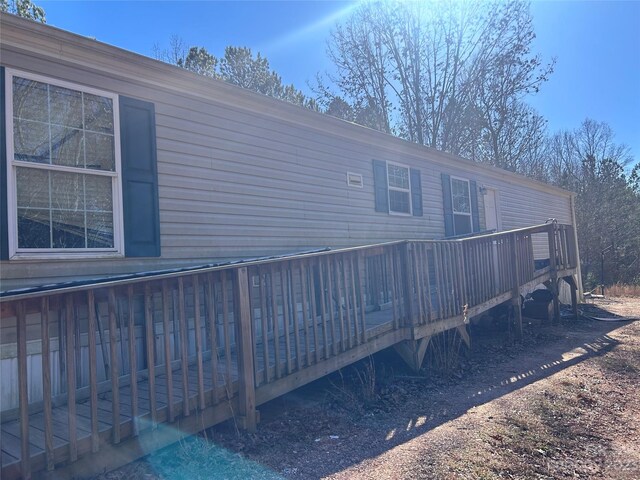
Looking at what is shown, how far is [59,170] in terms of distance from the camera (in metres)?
4.04

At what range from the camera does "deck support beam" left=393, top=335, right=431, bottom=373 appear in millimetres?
5070

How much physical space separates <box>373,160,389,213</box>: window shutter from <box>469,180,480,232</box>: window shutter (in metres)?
3.50

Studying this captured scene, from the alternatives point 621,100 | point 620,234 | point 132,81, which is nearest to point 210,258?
point 132,81

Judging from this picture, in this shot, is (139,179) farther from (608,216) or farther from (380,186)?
(608,216)

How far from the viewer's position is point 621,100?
1736 cm

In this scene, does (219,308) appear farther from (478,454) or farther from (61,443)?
(478,454)

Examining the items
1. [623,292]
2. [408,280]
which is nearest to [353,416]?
[408,280]

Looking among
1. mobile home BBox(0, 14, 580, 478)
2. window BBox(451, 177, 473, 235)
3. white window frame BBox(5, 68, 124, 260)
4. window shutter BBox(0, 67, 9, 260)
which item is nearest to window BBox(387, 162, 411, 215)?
mobile home BBox(0, 14, 580, 478)

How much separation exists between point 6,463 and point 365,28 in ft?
63.3

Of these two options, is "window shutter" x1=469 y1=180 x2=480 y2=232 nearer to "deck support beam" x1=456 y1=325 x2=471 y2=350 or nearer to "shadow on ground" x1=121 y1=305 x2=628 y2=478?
"shadow on ground" x1=121 y1=305 x2=628 y2=478

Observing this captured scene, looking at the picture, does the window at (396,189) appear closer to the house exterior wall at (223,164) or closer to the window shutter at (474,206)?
the house exterior wall at (223,164)

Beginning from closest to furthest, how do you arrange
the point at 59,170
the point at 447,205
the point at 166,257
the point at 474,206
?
the point at 59,170 < the point at 166,257 < the point at 447,205 < the point at 474,206

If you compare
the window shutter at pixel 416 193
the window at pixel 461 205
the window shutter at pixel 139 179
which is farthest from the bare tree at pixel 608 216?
the window shutter at pixel 139 179

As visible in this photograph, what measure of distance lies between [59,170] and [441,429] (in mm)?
3956
